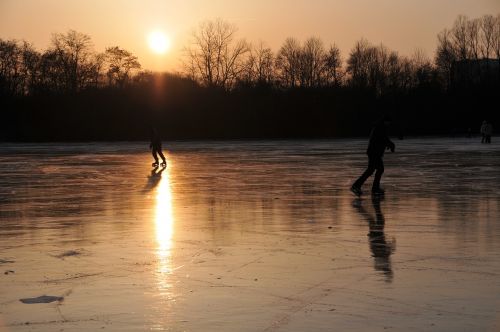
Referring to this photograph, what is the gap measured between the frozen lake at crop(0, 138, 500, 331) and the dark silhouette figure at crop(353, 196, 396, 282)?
16 millimetres

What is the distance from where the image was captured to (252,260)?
27.2ft

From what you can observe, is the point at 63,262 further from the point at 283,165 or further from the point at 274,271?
the point at 283,165

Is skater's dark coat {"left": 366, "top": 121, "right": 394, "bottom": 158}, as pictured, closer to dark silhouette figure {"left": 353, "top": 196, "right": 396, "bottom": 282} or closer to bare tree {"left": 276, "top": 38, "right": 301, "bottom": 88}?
dark silhouette figure {"left": 353, "top": 196, "right": 396, "bottom": 282}

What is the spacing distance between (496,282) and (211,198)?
29.2 feet

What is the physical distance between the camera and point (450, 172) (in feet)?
72.8

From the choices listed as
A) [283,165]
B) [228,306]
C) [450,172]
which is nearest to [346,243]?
[228,306]

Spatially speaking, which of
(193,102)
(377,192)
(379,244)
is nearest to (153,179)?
(377,192)

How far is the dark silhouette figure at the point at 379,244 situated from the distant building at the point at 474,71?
258 feet

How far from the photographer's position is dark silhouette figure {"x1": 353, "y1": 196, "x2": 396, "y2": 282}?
7723 millimetres

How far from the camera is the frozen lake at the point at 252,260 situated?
587 centimetres

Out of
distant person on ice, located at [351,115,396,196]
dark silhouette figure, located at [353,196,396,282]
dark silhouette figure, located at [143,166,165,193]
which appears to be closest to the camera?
dark silhouette figure, located at [353,196,396,282]

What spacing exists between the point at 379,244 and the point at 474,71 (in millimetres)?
94436

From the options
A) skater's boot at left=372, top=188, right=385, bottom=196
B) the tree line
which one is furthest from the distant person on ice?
the tree line

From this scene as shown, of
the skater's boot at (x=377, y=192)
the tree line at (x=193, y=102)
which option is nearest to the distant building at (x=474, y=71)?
the tree line at (x=193, y=102)
